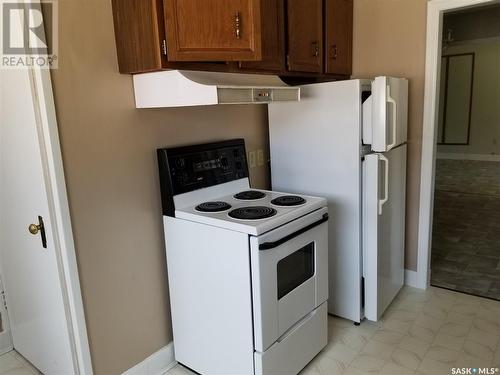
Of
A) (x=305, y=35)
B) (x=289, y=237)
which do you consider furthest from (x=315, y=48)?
(x=289, y=237)

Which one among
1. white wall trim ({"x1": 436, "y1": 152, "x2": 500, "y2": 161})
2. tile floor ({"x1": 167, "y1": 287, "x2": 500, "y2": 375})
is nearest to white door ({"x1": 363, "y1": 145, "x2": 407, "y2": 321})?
tile floor ({"x1": 167, "y1": 287, "x2": 500, "y2": 375})

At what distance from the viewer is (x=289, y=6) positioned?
221 cm

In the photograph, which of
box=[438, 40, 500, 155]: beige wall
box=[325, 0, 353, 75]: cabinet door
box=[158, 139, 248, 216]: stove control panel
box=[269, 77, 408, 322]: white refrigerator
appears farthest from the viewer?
box=[438, 40, 500, 155]: beige wall

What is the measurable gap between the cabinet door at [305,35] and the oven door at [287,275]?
911 millimetres

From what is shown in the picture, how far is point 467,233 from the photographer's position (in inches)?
160

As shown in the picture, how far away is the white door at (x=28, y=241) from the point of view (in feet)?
5.45

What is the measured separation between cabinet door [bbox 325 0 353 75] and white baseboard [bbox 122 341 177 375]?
1981 millimetres

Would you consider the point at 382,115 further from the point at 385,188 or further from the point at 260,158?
the point at 260,158

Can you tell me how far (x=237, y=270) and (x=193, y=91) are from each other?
0.79 m

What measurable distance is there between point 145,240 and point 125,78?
791mm

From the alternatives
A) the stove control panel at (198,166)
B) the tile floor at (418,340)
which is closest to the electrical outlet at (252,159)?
the stove control panel at (198,166)

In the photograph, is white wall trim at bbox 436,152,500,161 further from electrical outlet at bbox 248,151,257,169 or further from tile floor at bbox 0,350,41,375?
tile floor at bbox 0,350,41,375

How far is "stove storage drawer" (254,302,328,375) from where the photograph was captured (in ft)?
5.94

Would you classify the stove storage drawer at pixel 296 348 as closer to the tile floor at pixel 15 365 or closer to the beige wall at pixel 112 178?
the beige wall at pixel 112 178
